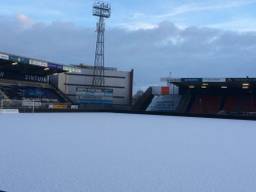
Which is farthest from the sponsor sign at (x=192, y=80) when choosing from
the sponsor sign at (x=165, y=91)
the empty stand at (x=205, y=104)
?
the sponsor sign at (x=165, y=91)

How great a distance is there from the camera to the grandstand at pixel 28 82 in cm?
3812

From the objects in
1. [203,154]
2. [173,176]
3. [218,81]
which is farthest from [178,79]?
[173,176]

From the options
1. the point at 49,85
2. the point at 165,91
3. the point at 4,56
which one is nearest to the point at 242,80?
the point at 165,91

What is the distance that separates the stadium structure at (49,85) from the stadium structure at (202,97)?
444 centimetres

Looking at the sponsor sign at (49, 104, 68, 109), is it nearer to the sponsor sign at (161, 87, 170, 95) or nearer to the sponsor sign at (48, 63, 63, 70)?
the sponsor sign at (48, 63, 63, 70)

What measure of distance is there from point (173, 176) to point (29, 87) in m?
38.2

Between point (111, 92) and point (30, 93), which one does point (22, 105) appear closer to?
point (30, 93)

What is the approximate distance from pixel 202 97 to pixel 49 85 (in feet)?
60.8

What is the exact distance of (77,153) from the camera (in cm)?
927

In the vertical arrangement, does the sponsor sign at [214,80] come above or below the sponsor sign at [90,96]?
above

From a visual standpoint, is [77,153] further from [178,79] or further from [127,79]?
[127,79]

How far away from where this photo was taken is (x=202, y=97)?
50.9 meters

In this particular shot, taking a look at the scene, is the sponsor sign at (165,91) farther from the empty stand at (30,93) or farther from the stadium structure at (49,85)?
the empty stand at (30,93)

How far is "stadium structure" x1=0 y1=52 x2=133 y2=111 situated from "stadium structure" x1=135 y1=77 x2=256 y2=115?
4442 millimetres
